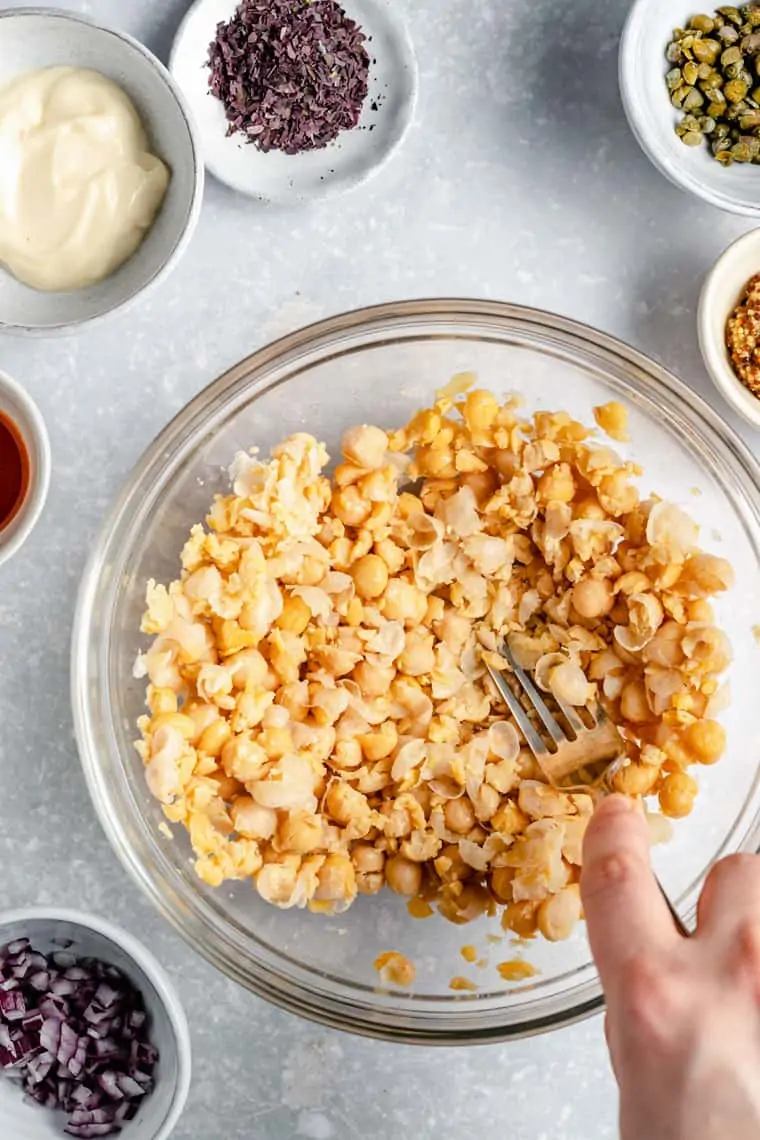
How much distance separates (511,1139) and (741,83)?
149 centimetres

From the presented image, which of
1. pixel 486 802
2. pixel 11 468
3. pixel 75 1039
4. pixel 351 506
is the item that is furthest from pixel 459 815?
pixel 11 468

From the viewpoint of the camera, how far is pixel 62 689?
1.70m

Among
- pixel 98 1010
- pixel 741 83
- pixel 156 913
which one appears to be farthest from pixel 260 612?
pixel 741 83

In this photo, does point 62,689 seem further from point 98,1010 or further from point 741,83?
point 741,83

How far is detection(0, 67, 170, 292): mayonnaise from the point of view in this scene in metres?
1.61

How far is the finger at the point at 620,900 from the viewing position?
1.09m

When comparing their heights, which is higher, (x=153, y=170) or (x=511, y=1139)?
(x=153, y=170)

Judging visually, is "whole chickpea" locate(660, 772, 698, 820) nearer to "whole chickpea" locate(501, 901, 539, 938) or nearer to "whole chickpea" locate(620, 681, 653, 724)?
"whole chickpea" locate(620, 681, 653, 724)

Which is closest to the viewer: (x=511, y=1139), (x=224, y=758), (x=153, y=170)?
(x=224, y=758)

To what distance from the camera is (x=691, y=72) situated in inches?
65.5

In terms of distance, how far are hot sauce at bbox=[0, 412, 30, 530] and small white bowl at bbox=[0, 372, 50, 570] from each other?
0.05ft

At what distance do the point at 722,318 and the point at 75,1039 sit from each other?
1.30 meters

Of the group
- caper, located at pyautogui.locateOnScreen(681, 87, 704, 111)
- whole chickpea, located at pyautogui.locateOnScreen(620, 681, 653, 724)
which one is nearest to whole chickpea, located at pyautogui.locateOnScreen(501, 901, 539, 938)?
whole chickpea, located at pyautogui.locateOnScreen(620, 681, 653, 724)

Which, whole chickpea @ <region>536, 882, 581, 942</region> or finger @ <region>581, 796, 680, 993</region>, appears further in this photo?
whole chickpea @ <region>536, 882, 581, 942</region>
